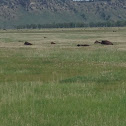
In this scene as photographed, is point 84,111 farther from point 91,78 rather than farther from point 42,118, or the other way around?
point 91,78

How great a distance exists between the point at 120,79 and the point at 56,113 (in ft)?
41.1

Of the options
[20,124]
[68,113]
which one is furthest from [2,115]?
[68,113]

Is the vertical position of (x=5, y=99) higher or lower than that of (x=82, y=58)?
higher

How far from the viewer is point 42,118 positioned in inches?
614

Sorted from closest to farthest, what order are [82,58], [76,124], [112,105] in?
[76,124] → [112,105] → [82,58]

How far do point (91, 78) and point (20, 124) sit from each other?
1442cm

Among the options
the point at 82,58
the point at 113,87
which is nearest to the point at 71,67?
the point at 82,58

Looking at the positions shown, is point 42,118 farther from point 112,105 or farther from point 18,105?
point 112,105

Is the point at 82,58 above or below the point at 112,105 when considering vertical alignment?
below

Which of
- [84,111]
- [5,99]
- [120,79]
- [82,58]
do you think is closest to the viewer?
[84,111]

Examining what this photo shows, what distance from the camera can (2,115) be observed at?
16.2 metres

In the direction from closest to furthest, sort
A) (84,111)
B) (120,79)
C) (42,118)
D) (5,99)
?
1. (42,118)
2. (84,111)
3. (5,99)
4. (120,79)

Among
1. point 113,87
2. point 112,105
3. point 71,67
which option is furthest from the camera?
point 71,67

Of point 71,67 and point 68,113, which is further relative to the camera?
point 71,67
